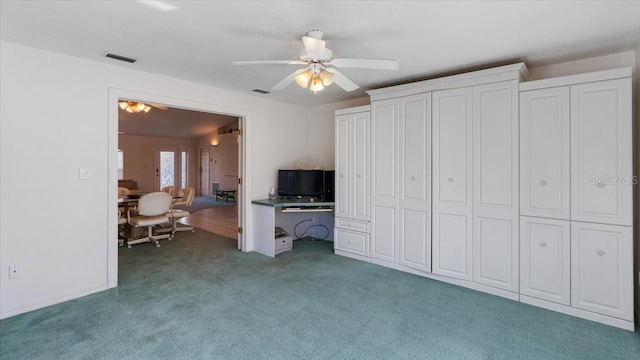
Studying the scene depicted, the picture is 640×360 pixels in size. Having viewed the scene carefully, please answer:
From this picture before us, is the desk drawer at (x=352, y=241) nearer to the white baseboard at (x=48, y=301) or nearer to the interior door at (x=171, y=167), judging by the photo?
the white baseboard at (x=48, y=301)

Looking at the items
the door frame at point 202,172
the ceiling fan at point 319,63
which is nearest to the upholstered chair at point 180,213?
the ceiling fan at point 319,63

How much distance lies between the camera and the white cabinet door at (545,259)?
2752mm

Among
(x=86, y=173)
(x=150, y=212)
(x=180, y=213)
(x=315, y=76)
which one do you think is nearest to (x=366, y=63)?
(x=315, y=76)

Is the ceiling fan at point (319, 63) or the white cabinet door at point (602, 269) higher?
the ceiling fan at point (319, 63)

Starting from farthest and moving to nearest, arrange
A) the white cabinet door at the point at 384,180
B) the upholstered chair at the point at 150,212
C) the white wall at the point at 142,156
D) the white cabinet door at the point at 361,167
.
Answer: the white wall at the point at 142,156 < the upholstered chair at the point at 150,212 < the white cabinet door at the point at 361,167 < the white cabinet door at the point at 384,180

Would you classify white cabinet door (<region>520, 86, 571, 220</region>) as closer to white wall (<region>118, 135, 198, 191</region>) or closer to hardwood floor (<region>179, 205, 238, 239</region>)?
hardwood floor (<region>179, 205, 238, 239</region>)

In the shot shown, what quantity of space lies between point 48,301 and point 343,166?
347cm

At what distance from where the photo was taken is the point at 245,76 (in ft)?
12.0

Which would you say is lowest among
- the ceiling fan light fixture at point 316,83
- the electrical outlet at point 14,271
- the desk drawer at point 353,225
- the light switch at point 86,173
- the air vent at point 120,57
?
the electrical outlet at point 14,271

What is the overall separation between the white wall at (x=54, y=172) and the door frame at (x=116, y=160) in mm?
21

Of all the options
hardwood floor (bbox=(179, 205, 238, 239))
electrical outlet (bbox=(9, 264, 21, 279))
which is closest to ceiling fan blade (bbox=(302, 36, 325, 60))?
electrical outlet (bbox=(9, 264, 21, 279))

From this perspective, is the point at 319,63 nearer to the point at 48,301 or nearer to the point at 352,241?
the point at 352,241

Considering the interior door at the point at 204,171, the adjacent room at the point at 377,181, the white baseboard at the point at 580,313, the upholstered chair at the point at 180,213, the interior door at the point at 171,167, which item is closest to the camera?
the adjacent room at the point at 377,181

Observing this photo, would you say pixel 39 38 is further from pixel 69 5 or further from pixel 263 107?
pixel 263 107
